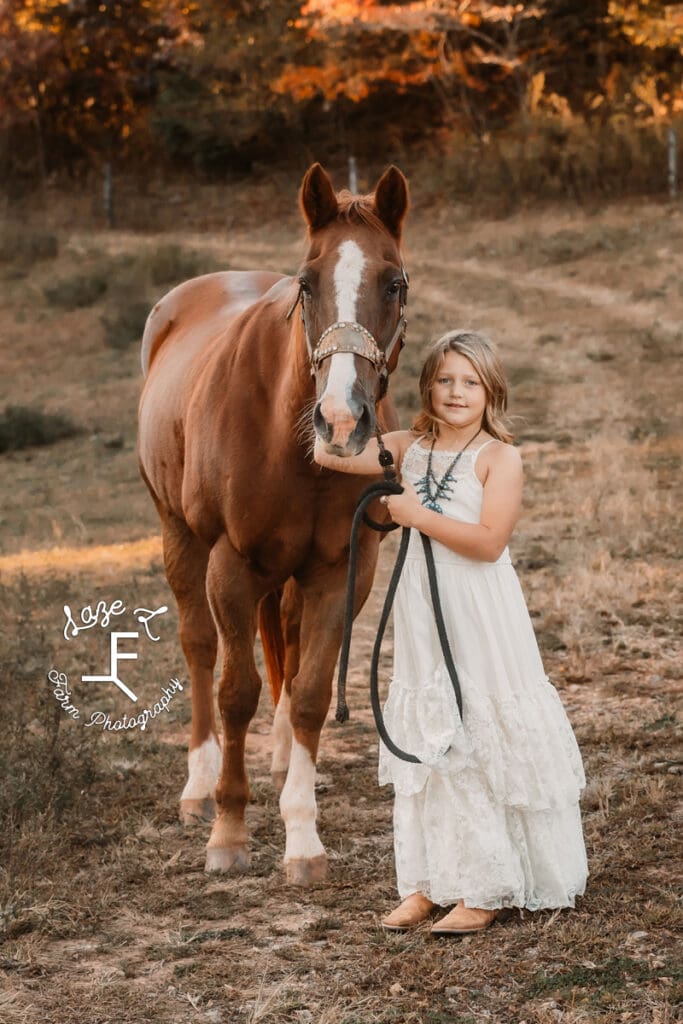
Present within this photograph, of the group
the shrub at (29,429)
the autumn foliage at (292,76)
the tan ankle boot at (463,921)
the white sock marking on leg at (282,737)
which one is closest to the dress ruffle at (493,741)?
the tan ankle boot at (463,921)

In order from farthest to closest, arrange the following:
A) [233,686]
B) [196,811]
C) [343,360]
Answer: [196,811] → [233,686] → [343,360]

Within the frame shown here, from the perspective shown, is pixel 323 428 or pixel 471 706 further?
pixel 471 706

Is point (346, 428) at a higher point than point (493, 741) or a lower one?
higher

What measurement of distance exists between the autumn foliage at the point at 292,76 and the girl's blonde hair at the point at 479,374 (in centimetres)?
2010

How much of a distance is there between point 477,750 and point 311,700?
861 mm

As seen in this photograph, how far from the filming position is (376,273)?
355 centimetres

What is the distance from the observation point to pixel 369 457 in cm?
362

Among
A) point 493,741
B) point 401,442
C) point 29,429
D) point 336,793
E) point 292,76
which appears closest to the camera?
point 493,741

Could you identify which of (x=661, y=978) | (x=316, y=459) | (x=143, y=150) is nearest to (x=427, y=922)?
(x=661, y=978)

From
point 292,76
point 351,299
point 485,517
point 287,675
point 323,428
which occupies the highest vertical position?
point 292,76

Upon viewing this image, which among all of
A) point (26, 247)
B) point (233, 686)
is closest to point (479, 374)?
point (233, 686)

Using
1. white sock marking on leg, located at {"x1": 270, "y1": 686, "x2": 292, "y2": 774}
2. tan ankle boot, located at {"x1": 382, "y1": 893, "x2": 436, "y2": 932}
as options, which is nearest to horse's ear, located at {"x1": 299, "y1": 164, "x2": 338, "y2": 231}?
tan ankle boot, located at {"x1": 382, "y1": 893, "x2": 436, "y2": 932}

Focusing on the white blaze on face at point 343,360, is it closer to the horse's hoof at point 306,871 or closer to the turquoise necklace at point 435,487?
the turquoise necklace at point 435,487

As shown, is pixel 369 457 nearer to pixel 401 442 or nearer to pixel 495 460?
pixel 401 442
